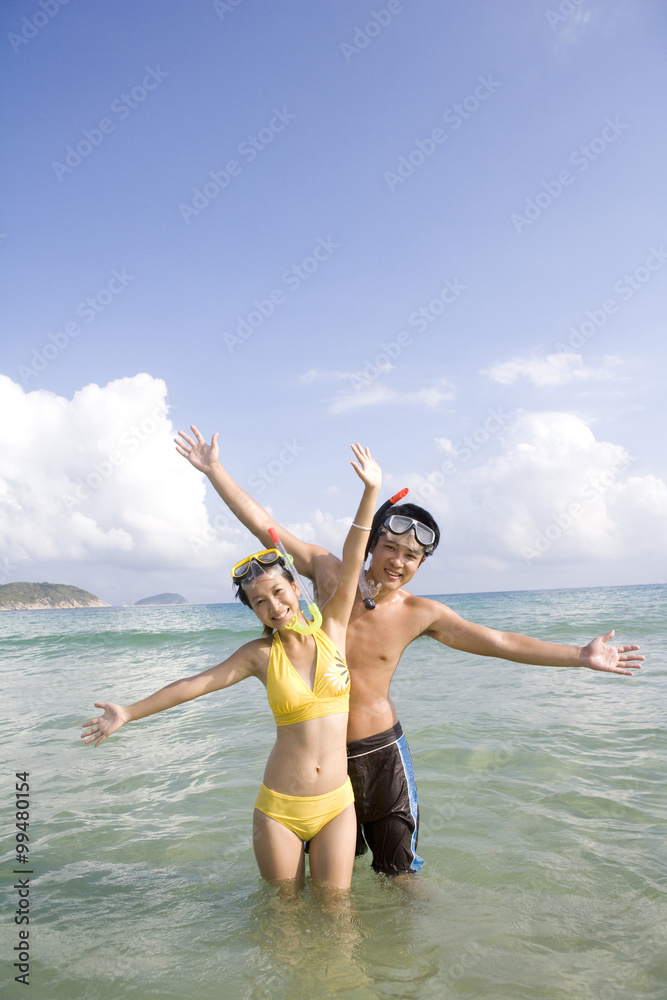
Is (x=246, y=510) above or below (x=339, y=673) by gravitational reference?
above

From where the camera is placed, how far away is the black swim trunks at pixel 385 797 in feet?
12.4

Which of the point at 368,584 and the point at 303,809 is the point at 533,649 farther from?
the point at 303,809

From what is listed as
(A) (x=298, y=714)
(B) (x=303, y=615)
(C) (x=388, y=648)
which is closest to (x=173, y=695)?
(A) (x=298, y=714)

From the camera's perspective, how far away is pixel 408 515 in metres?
3.75

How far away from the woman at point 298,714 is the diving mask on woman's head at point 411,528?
395 millimetres

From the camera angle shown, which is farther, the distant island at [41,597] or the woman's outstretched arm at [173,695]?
the distant island at [41,597]

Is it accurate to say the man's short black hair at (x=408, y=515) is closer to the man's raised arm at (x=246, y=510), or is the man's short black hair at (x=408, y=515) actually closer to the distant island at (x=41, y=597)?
the man's raised arm at (x=246, y=510)

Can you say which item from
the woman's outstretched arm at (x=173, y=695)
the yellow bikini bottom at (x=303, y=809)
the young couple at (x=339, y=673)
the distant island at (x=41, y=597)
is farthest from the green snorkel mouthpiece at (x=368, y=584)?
the distant island at (x=41, y=597)

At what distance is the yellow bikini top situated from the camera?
3371 mm

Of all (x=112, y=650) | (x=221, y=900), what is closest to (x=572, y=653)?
(x=221, y=900)

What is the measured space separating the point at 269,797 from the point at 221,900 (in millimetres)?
1151

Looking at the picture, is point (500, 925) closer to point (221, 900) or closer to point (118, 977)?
point (221, 900)

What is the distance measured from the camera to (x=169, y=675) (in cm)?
1488

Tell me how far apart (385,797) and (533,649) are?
1.22m
